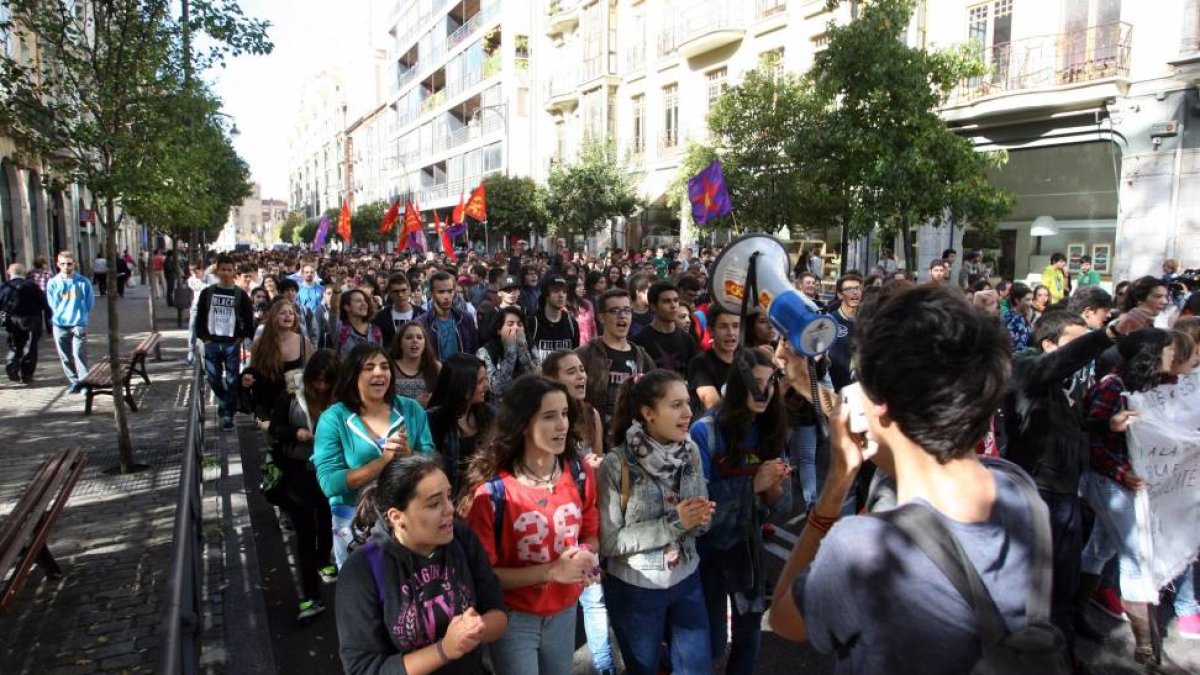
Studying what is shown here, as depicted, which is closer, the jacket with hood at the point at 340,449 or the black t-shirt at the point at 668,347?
the jacket with hood at the point at 340,449

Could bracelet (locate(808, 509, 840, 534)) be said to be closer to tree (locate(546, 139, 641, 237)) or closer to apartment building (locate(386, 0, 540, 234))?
tree (locate(546, 139, 641, 237))

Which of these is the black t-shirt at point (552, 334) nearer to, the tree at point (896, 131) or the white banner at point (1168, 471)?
the white banner at point (1168, 471)

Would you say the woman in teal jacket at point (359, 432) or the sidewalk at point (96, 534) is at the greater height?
the woman in teal jacket at point (359, 432)

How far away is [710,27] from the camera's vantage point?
24469mm

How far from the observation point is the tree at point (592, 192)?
86.9 feet

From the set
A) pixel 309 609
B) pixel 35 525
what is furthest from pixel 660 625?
pixel 35 525

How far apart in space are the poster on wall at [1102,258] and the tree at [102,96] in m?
16.6

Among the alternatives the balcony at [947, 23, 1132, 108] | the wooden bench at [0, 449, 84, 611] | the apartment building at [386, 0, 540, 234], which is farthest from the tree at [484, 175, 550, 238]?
the wooden bench at [0, 449, 84, 611]

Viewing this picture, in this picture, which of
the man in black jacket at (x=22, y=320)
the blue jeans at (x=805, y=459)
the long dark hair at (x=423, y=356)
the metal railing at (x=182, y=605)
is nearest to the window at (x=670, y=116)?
the man in black jacket at (x=22, y=320)

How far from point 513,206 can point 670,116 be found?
8.29 metres

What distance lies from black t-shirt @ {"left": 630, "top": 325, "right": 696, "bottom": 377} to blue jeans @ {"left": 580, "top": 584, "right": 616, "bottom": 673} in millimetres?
2310

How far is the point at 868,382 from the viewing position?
144cm

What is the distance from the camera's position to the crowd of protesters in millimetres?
1371

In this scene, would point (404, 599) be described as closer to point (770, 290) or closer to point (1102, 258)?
point (770, 290)
